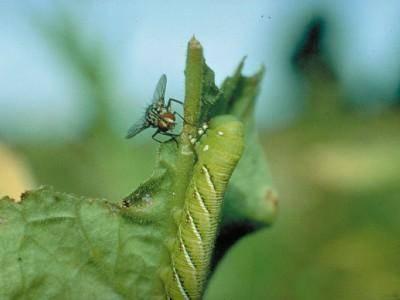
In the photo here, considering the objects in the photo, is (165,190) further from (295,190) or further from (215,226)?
(295,190)

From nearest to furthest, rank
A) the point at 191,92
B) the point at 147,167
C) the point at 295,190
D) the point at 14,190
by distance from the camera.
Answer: the point at 191,92 → the point at 14,190 → the point at 147,167 → the point at 295,190

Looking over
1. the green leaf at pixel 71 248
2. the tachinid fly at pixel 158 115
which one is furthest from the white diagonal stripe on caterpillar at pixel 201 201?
the tachinid fly at pixel 158 115

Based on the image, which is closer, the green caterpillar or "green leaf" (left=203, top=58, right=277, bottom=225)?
the green caterpillar

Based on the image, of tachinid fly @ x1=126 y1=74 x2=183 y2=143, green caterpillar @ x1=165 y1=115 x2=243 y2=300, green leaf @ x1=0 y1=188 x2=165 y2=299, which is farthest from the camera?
tachinid fly @ x1=126 y1=74 x2=183 y2=143

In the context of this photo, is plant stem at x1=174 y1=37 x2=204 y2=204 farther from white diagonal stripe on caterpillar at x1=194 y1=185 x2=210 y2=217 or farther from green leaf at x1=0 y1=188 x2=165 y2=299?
green leaf at x1=0 y1=188 x2=165 y2=299

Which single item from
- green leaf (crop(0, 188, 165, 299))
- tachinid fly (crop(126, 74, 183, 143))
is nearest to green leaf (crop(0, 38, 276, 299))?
green leaf (crop(0, 188, 165, 299))

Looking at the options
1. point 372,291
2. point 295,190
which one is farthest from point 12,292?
point 295,190
